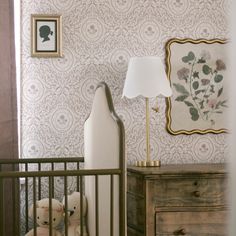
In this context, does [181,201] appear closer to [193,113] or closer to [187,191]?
[187,191]

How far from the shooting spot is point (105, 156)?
2.38 m

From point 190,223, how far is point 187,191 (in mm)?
167

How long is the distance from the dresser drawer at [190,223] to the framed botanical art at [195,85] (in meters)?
0.72

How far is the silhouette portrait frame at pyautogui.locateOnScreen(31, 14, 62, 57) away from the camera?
3.06m

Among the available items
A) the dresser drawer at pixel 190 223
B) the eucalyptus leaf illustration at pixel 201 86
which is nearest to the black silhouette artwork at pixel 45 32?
the eucalyptus leaf illustration at pixel 201 86

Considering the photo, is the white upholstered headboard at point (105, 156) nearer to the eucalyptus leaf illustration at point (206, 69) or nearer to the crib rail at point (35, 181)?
the crib rail at point (35, 181)

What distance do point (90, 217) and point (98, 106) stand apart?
55 cm

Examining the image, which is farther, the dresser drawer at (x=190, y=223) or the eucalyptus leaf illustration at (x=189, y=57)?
the eucalyptus leaf illustration at (x=189, y=57)

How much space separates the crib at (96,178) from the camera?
2111 mm

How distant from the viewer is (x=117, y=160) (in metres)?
2.29

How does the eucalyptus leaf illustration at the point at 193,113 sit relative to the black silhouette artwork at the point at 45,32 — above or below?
below

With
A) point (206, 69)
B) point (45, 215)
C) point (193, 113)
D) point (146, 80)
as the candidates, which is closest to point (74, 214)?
point (45, 215)

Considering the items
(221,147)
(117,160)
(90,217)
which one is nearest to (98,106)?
(117,160)

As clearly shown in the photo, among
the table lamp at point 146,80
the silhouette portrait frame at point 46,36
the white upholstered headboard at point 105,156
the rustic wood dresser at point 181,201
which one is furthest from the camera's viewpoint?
the silhouette portrait frame at point 46,36
